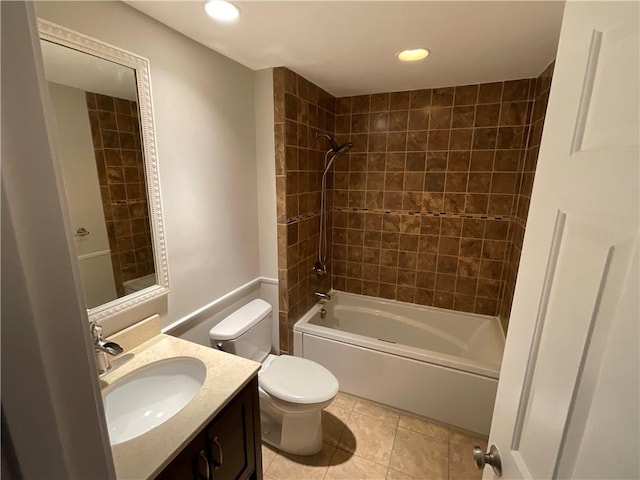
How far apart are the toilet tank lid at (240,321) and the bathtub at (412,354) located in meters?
0.45

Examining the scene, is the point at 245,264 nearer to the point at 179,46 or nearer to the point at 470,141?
the point at 179,46

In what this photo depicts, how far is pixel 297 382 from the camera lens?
1.66 m

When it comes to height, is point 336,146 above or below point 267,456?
above

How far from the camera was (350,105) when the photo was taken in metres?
2.50

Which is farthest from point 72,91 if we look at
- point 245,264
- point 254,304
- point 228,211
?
point 254,304

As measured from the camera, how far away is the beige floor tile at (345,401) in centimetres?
210

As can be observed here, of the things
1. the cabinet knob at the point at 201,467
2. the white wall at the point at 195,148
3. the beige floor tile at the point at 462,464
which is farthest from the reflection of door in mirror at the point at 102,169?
the beige floor tile at the point at 462,464

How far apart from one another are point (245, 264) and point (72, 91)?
1.23 meters

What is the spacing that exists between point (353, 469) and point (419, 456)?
40 centimetres

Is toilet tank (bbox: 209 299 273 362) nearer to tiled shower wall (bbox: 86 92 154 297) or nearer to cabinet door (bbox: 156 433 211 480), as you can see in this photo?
tiled shower wall (bbox: 86 92 154 297)

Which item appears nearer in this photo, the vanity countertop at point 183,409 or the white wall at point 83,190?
the vanity countertop at point 183,409

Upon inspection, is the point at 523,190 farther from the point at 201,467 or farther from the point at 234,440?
the point at 201,467

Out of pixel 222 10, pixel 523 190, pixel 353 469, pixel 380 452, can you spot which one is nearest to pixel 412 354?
pixel 380 452

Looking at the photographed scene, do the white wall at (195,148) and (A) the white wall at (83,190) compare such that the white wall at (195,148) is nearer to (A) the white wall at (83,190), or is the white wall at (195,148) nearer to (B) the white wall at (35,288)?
(A) the white wall at (83,190)
